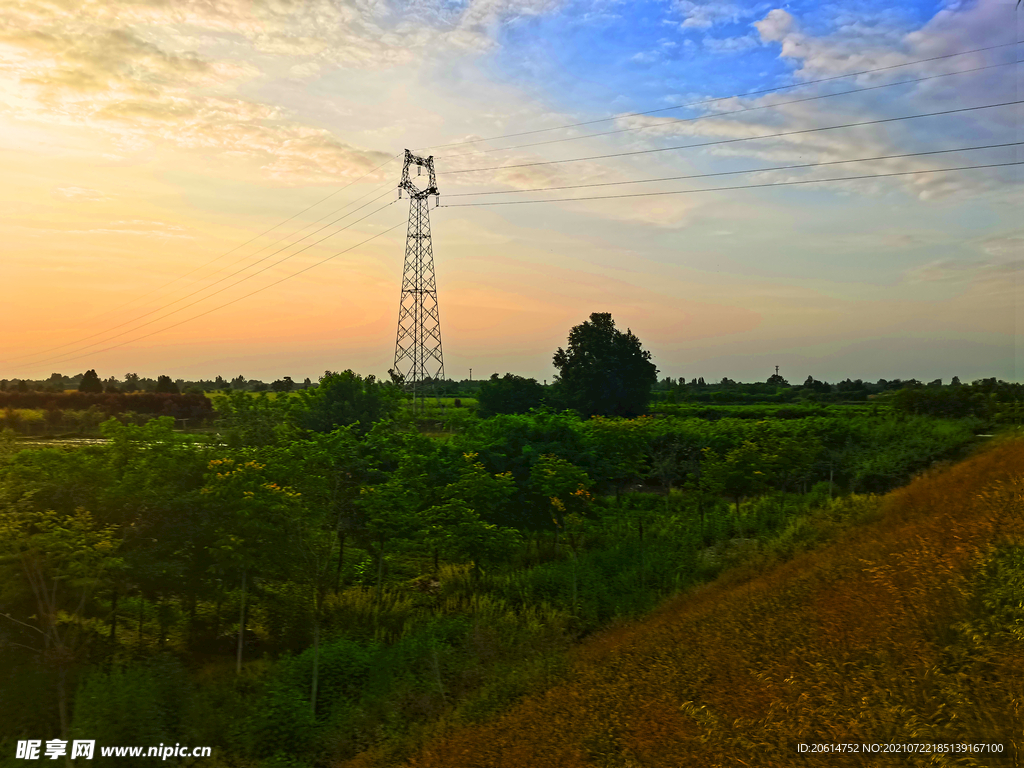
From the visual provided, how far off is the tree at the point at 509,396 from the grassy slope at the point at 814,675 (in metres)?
44.1

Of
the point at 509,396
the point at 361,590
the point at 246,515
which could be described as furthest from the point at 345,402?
the point at 509,396

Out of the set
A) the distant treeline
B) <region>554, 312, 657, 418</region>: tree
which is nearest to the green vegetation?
the distant treeline

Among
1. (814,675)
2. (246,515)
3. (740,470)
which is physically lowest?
(814,675)

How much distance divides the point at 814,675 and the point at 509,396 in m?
50.2

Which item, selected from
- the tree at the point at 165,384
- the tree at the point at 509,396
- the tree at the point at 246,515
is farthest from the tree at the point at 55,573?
the tree at the point at 165,384

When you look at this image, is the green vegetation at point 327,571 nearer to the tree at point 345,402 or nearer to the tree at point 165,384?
the tree at point 345,402

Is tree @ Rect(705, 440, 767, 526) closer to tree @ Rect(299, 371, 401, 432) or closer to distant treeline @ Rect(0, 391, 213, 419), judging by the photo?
tree @ Rect(299, 371, 401, 432)

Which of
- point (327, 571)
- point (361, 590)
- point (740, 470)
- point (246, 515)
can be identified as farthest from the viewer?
point (740, 470)

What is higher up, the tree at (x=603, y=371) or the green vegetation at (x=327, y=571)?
the tree at (x=603, y=371)

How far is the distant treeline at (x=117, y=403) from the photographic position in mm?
37594

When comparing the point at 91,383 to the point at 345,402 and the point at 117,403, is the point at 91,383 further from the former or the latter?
the point at 345,402

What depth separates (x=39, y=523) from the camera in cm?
1112

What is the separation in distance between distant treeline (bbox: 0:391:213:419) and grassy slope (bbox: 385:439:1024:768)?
34.6 meters

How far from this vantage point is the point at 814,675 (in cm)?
693
